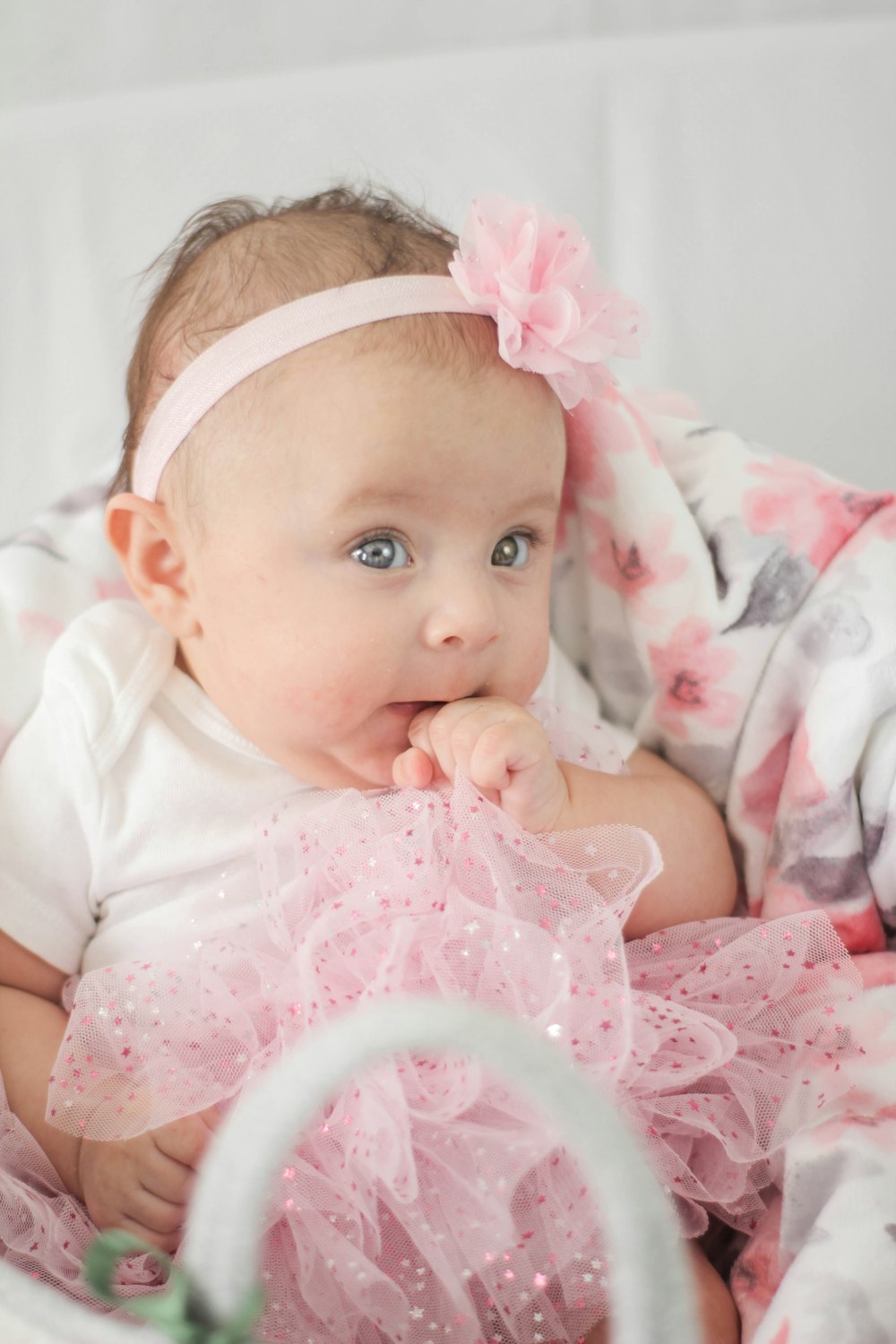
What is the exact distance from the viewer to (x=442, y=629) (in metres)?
0.97

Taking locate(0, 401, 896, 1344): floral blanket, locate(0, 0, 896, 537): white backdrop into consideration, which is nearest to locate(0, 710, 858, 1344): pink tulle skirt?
locate(0, 401, 896, 1344): floral blanket

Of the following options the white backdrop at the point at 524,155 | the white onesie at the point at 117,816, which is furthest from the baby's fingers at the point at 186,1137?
the white backdrop at the point at 524,155

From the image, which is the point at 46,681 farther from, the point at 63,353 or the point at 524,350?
the point at 63,353

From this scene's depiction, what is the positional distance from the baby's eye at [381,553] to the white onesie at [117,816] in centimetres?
22

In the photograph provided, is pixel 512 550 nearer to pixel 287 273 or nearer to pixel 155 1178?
pixel 287 273

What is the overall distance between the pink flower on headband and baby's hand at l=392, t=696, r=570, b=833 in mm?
262

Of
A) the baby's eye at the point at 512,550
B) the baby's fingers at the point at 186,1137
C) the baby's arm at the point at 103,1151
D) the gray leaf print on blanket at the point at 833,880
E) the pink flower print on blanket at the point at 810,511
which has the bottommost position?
the baby's arm at the point at 103,1151

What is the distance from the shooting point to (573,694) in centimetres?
130

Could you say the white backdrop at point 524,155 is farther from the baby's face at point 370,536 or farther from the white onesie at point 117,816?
the baby's face at point 370,536

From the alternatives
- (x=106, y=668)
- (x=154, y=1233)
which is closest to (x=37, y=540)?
(x=106, y=668)

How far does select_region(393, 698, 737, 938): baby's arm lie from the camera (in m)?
0.98

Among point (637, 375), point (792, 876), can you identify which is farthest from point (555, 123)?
point (792, 876)

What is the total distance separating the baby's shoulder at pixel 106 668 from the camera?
1.12 m

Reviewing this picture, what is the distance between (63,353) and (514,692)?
0.98 meters
